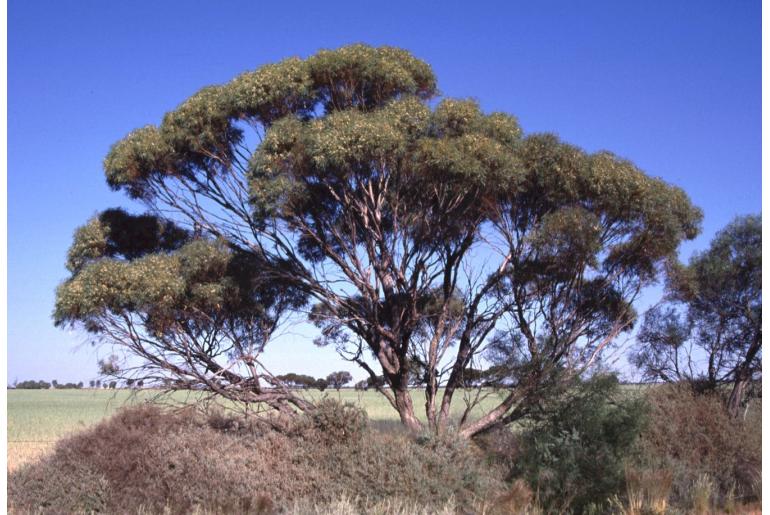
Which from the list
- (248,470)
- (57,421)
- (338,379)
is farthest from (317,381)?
(57,421)

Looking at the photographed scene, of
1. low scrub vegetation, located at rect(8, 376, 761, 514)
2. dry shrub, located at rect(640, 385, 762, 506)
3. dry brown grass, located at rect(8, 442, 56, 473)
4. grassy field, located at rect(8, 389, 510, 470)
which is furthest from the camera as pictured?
dry brown grass, located at rect(8, 442, 56, 473)

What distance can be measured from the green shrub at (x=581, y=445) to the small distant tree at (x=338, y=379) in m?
5.41

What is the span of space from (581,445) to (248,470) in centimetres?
634

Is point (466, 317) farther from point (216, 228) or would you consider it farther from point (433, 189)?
point (216, 228)

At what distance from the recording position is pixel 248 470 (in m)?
15.2

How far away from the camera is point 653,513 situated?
1289cm

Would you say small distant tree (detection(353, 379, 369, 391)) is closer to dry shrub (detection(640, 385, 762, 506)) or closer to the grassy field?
the grassy field

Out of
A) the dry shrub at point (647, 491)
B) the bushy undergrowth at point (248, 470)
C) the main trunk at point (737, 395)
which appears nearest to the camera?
the dry shrub at point (647, 491)

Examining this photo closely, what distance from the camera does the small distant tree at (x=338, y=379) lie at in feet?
72.3

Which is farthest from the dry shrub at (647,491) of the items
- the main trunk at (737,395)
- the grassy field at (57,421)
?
the main trunk at (737,395)

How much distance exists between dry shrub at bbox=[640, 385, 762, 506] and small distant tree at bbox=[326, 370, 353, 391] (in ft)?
24.3

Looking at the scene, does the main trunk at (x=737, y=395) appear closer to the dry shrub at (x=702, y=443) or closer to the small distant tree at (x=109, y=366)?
the dry shrub at (x=702, y=443)

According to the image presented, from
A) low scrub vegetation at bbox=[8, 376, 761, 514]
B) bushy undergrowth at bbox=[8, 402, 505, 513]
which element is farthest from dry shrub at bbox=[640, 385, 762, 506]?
bushy undergrowth at bbox=[8, 402, 505, 513]

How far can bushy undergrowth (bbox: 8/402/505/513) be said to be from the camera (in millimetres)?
14781
